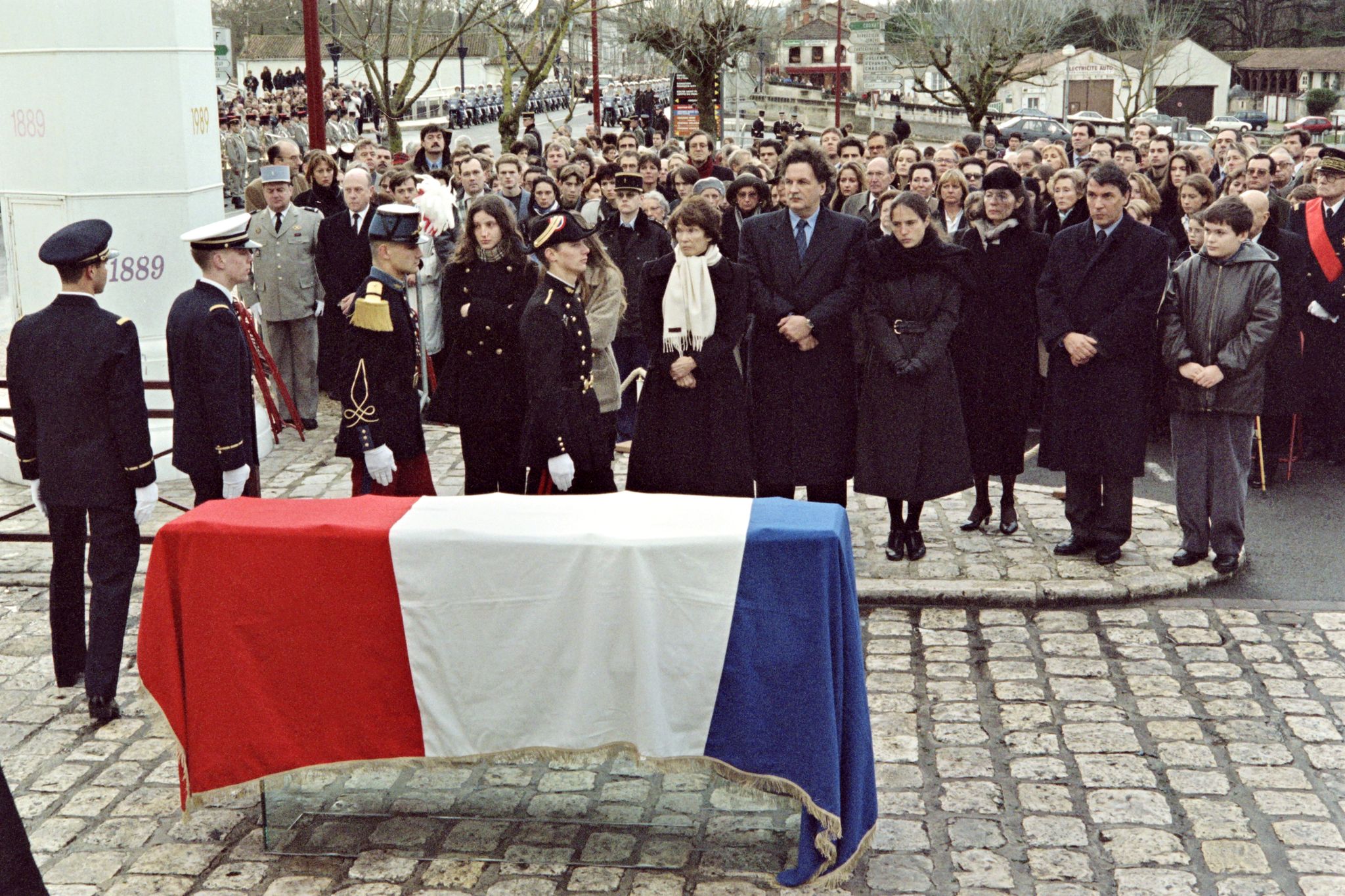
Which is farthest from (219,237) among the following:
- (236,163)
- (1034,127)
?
(1034,127)

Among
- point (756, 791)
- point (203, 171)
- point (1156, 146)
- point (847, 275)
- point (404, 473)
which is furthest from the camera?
point (1156, 146)

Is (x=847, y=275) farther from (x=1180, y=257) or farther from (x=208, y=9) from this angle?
(x=208, y=9)

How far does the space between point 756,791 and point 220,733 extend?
1.83 m

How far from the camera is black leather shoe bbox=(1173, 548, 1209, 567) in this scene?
8086 mm

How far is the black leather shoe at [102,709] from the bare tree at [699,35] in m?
38.8

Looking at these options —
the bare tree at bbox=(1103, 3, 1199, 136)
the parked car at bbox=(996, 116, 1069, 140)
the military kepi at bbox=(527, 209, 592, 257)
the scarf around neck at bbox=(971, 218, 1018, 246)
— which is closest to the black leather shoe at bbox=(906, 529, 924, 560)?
the scarf around neck at bbox=(971, 218, 1018, 246)

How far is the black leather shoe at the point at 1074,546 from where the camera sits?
831 centimetres

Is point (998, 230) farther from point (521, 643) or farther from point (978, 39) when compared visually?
point (978, 39)

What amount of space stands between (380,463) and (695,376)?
5.61 feet

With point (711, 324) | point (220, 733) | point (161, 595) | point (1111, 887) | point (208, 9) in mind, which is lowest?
point (1111, 887)

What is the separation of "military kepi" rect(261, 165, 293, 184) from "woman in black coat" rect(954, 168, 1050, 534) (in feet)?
17.0

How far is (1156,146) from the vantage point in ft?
49.4

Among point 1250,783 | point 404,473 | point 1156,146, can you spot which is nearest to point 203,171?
point 404,473

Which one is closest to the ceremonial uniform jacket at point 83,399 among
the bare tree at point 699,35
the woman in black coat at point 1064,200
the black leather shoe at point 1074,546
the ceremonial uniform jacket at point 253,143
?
the black leather shoe at point 1074,546
